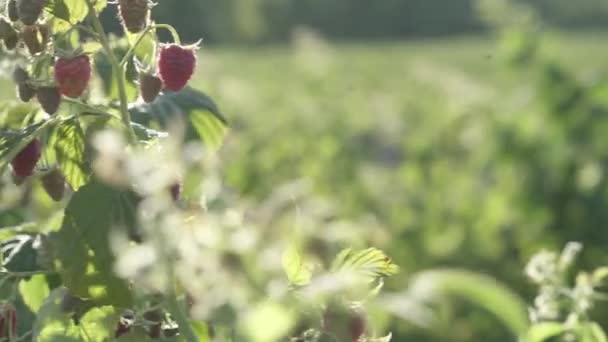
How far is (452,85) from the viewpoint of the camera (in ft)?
21.7

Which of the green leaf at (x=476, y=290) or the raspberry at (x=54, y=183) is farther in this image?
the raspberry at (x=54, y=183)

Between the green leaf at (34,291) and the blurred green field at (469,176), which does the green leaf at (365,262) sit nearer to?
the green leaf at (34,291)

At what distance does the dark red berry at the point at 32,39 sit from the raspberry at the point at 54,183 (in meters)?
0.13

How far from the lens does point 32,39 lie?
1.02m

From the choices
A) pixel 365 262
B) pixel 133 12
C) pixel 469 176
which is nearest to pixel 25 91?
pixel 133 12

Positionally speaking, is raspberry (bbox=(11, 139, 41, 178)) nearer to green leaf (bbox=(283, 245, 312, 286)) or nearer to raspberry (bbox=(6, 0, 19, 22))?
raspberry (bbox=(6, 0, 19, 22))

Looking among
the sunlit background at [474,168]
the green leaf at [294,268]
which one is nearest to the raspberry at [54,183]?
the green leaf at [294,268]

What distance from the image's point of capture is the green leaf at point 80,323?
1020mm

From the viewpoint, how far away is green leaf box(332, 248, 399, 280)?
0.85 meters

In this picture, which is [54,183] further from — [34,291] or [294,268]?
[294,268]

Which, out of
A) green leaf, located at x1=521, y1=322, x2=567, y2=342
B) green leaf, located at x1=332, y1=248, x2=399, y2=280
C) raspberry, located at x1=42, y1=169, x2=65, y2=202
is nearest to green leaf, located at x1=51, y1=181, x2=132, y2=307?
raspberry, located at x1=42, y1=169, x2=65, y2=202

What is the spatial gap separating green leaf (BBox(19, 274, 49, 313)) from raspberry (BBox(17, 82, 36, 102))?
22cm

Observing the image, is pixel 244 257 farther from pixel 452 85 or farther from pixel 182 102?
pixel 452 85

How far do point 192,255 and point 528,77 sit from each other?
5.04m
